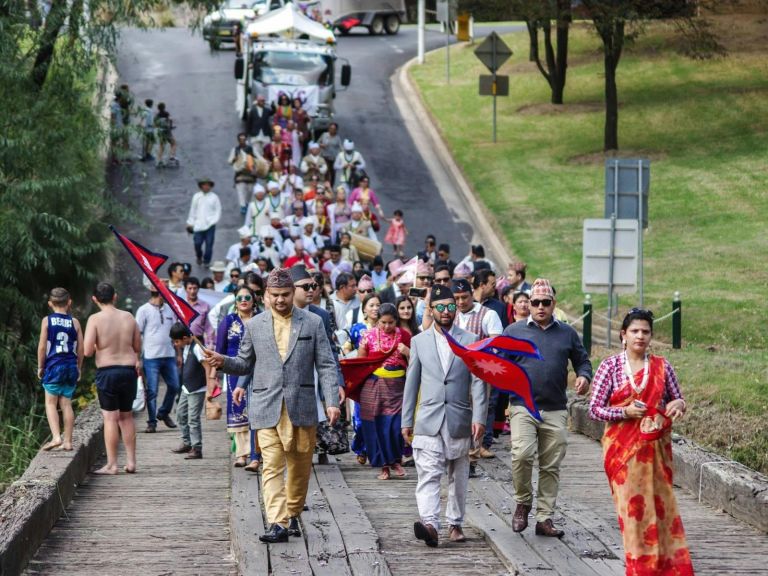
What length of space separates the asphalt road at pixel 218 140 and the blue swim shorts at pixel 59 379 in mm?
10892

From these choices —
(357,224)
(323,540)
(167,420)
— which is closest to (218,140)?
(357,224)

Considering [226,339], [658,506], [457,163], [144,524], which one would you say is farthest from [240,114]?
[658,506]

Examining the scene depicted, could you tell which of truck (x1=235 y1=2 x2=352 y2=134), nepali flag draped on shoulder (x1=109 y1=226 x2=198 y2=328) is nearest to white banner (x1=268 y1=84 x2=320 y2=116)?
truck (x1=235 y1=2 x2=352 y2=134)

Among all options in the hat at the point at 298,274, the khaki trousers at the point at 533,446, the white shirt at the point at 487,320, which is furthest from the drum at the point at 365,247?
the khaki trousers at the point at 533,446

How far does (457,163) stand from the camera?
1490 inches

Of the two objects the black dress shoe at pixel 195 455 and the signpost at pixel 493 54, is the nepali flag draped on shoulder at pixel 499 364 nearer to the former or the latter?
the black dress shoe at pixel 195 455

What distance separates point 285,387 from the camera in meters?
10.3

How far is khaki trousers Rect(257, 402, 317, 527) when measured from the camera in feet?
33.2

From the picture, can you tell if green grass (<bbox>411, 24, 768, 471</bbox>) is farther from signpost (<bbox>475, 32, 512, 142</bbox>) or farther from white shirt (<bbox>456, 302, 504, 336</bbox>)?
white shirt (<bbox>456, 302, 504, 336</bbox>)

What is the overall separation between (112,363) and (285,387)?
368cm

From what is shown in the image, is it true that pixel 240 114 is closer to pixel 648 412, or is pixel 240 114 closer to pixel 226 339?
pixel 226 339

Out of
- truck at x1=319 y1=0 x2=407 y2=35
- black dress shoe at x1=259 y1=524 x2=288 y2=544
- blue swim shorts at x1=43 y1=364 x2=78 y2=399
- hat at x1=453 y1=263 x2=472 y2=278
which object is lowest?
black dress shoe at x1=259 y1=524 x2=288 y2=544

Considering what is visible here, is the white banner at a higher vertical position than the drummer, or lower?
higher

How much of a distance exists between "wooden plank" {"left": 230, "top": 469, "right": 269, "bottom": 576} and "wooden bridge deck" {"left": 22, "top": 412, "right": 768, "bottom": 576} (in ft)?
0.04
